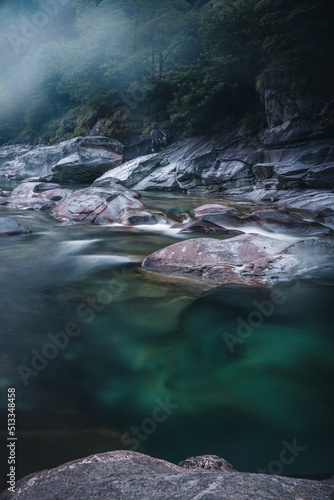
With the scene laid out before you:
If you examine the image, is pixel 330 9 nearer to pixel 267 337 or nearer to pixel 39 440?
pixel 267 337

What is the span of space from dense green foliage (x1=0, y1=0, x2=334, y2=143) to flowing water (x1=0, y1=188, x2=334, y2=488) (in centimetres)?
1421

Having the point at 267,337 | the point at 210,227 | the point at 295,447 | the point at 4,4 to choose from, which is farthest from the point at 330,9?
the point at 4,4

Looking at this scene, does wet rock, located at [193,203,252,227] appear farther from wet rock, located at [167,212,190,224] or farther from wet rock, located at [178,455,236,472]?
wet rock, located at [178,455,236,472]

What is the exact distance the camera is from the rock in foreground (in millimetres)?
845

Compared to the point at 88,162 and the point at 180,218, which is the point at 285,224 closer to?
the point at 180,218

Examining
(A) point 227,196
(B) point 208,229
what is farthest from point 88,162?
(B) point 208,229

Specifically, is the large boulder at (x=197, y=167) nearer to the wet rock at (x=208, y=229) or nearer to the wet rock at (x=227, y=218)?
the wet rock at (x=227, y=218)

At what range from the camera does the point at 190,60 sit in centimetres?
2666

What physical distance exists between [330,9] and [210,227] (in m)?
12.8

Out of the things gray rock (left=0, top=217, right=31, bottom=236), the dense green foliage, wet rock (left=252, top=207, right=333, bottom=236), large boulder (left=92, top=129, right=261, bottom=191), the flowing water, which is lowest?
the flowing water

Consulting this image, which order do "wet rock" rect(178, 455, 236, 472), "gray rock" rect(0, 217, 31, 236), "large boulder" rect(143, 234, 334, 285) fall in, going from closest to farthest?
1. "wet rock" rect(178, 455, 236, 472)
2. "large boulder" rect(143, 234, 334, 285)
3. "gray rock" rect(0, 217, 31, 236)

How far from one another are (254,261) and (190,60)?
2917cm

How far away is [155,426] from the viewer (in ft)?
5.76

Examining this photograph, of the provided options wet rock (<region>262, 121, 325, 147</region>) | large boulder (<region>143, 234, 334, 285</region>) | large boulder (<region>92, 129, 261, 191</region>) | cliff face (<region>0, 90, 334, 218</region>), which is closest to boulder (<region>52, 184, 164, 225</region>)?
large boulder (<region>143, 234, 334, 285</region>)
